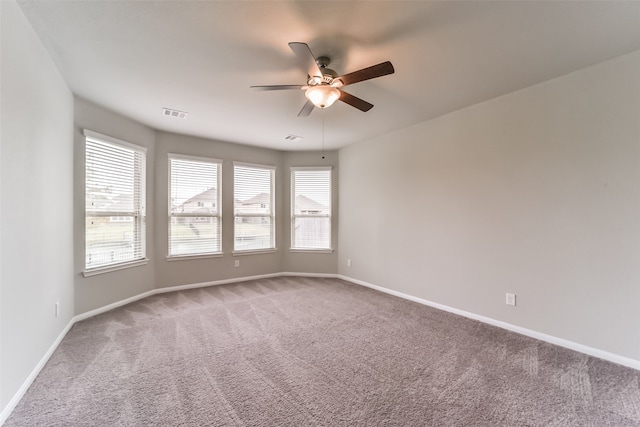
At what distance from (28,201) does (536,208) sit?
452 cm

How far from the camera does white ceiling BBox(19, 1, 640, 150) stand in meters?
1.86

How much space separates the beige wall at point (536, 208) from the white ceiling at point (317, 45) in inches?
13.2

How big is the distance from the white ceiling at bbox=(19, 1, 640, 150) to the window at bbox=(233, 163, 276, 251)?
6.66 feet

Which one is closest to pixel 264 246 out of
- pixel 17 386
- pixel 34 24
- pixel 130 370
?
pixel 130 370

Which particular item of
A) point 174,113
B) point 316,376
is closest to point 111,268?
point 174,113

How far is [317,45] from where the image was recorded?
2225 mm

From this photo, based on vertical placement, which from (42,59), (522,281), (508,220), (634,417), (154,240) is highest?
(42,59)

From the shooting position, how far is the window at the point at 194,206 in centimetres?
464

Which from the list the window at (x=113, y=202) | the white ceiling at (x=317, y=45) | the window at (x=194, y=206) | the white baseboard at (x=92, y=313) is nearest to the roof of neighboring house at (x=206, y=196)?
the window at (x=194, y=206)

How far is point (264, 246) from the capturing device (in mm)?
5621

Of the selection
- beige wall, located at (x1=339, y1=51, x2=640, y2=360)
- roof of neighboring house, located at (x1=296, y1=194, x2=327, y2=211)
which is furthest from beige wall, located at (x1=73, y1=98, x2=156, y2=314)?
beige wall, located at (x1=339, y1=51, x2=640, y2=360)

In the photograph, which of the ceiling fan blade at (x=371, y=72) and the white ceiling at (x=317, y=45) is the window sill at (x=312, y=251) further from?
the ceiling fan blade at (x=371, y=72)

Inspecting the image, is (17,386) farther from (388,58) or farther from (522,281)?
(522,281)

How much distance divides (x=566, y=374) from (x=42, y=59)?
497cm
